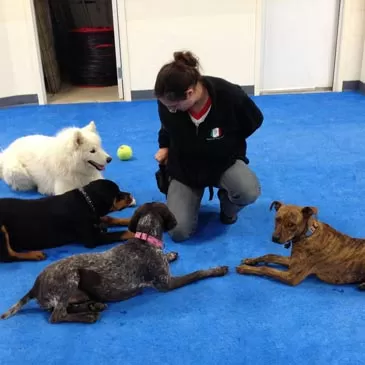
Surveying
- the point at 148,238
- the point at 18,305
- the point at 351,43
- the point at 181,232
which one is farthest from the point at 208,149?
the point at 351,43

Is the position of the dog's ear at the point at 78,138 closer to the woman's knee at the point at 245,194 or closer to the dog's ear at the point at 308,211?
the woman's knee at the point at 245,194

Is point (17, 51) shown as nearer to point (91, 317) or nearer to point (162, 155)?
point (162, 155)

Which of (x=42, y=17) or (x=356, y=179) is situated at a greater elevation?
(x=42, y=17)

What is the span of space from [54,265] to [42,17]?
6056 mm

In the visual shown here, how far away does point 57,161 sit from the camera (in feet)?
12.3

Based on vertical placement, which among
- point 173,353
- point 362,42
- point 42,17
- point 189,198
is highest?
point 42,17

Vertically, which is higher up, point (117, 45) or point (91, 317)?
point (117, 45)

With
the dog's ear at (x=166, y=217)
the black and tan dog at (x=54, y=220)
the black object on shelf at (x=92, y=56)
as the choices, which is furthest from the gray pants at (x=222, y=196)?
the black object on shelf at (x=92, y=56)

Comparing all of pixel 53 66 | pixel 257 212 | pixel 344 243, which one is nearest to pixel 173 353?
pixel 344 243

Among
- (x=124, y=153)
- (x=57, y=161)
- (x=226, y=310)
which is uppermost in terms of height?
(x=57, y=161)

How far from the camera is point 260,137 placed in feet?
17.6

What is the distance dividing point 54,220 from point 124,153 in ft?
5.63

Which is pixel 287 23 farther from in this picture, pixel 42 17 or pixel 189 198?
pixel 189 198

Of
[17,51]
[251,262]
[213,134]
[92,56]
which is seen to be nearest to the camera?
[251,262]
